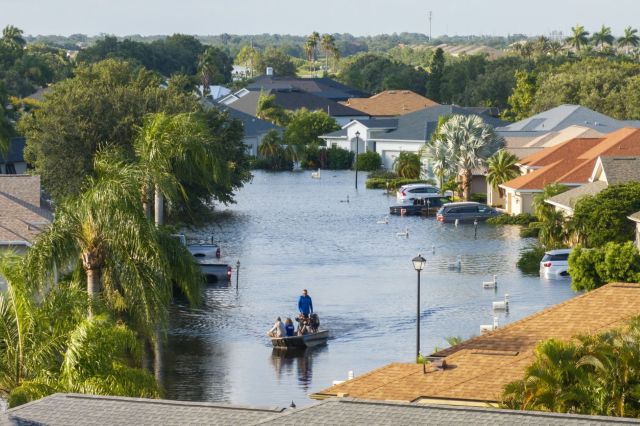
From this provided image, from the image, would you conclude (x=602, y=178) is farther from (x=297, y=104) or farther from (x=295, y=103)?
(x=295, y=103)

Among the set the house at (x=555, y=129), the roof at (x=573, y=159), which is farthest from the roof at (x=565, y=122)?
the roof at (x=573, y=159)

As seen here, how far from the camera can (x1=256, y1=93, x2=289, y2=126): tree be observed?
477 feet

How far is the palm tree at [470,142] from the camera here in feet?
305

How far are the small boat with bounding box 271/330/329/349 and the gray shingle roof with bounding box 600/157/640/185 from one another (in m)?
27.5

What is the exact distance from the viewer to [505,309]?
173ft

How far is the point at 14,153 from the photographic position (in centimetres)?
10269

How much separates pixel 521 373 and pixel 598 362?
3.86m

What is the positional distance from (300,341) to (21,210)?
976 centimetres

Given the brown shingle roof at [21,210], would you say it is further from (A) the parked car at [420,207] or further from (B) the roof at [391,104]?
(B) the roof at [391,104]

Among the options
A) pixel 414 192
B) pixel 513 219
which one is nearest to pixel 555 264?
pixel 513 219

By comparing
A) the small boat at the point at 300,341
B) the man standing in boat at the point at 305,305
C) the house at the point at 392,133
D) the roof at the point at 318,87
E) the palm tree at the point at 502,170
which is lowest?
the small boat at the point at 300,341

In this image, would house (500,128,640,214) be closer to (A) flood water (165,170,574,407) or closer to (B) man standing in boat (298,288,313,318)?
(A) flood water (165,170,574,407)

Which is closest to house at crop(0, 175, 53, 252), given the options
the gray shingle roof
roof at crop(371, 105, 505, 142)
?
the gray shingle roof

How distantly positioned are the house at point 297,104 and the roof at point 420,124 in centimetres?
2590
